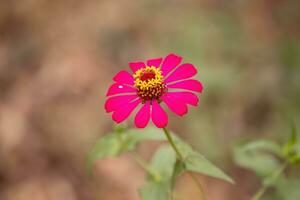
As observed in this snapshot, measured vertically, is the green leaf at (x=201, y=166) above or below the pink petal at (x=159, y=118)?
below

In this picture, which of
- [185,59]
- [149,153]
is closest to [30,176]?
[149,153]

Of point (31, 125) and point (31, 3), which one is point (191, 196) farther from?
point (31, 3)

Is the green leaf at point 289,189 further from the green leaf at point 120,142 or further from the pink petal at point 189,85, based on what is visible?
the pink petal at point 189,85

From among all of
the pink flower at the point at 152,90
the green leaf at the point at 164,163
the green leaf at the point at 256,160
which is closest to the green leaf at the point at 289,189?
the green leaf at the point at 256,160

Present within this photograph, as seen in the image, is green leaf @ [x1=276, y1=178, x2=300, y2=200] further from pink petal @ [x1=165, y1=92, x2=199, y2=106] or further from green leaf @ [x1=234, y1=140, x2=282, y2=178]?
pink petal @ [x1=165, y1=92, x2=199, y2=106]

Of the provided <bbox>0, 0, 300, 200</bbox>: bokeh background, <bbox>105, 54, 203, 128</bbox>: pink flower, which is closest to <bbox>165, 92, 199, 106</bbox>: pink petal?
<bbox>105, 54, 203, 128</bbox>: pink flower

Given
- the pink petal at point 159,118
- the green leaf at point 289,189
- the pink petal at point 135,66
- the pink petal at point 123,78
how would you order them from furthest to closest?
1. the green leaf at point 289,189
2. the pink petal at point 135,66
3. the pink petal at point 123,78
4. the pink petal at point 159,118

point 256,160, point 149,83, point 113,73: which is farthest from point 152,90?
point 113,73
